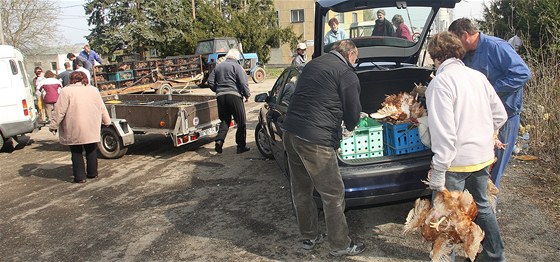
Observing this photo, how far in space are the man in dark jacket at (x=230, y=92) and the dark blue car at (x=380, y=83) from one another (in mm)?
1561

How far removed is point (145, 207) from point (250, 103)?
9575mm

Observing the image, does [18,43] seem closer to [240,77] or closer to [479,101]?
[240,77]

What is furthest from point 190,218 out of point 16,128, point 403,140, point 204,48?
point 204,48

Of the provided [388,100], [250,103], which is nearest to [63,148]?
[250,103]

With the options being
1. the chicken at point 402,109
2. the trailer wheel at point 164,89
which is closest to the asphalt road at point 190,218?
the chicken at point 402,109

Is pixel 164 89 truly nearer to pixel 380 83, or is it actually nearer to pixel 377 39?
pixel 377 39

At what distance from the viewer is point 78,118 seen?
6.50 metres

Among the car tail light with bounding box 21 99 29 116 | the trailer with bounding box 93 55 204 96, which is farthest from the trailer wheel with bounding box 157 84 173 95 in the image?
the car tail light with bounding box 21 99 29 116

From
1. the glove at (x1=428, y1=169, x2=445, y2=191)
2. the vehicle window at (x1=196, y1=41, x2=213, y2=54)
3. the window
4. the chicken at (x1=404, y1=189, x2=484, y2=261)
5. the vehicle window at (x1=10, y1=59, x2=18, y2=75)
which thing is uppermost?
the window

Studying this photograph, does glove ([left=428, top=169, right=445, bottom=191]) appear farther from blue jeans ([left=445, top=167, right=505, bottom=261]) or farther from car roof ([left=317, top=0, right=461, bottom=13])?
car roof ([left=317, top=0, right=461, bottom=13])

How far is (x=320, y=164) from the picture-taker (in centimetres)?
353

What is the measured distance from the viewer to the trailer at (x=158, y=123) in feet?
24.6

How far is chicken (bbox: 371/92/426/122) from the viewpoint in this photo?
163 inches

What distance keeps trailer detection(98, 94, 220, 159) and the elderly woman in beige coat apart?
105cm
